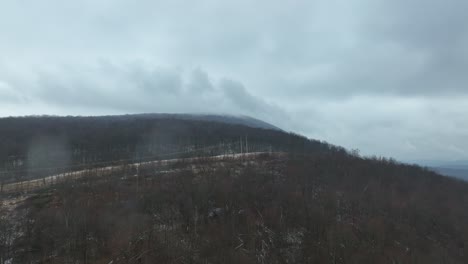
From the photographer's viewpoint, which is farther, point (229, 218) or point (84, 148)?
point (84, 148)

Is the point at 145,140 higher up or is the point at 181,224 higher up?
the point at 145,140

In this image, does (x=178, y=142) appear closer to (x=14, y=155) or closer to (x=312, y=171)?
(x=14, y=155)

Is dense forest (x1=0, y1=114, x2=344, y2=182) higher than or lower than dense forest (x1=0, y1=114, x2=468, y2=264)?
higher

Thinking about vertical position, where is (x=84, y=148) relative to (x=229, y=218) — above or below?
above

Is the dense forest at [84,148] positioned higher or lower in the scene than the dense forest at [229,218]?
higher

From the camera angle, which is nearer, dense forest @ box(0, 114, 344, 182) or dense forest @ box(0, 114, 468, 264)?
dense forest @ box(0, 114, 468, 264)

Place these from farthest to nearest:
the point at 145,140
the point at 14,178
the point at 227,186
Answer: the point at 145,140 → the point at 14,178 → the point at 227,186

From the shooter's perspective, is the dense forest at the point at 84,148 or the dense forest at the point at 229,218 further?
the dense forest at the point at 84,148

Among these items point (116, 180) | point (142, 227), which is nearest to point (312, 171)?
point (116, 180)
